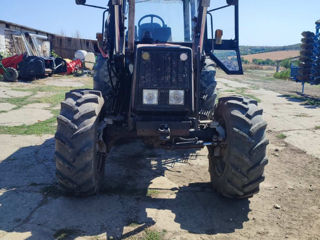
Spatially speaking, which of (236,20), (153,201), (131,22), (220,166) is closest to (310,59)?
(236,20)

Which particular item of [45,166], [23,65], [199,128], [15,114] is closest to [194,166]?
[199,128]

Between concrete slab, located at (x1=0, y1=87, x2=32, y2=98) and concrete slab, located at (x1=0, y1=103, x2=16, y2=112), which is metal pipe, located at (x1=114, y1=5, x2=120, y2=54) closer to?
concrete slab, located at (x1=0, y1=103, x2=16, y2=112)

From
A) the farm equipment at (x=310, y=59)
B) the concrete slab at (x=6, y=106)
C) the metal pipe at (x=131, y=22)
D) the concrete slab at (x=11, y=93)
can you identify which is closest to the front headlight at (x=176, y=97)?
the metal pipe at (x=131, y=22)

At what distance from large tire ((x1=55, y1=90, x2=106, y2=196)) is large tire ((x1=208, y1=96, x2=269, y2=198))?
1477 millimetres

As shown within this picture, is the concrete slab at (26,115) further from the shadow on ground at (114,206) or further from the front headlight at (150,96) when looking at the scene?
the front headlight at (150,96)

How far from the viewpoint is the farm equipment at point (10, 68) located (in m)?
13.6

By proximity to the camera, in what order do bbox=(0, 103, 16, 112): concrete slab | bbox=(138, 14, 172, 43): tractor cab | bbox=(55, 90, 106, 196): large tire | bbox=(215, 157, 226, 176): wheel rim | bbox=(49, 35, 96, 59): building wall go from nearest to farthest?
bbox=(55, 90, 106, 196): large tire
bbox=(215, 157, 226, 176): wheel rim
bbox=(138, 14, 172, 43): tractor cab
bbox=(0, 103, 16, 112): concrete slab
bbox=(49, 35, 96, 59): building wall

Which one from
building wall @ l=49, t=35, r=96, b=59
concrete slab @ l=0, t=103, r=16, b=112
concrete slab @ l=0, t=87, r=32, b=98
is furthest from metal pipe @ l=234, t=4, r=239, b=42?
building wall @ l=49, t=35, r=96, b=59

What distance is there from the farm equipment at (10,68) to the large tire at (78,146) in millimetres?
11852

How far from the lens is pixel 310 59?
14195mm

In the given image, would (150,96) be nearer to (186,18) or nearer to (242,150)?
(242,150)

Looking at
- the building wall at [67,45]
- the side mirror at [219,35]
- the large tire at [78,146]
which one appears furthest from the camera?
the building wall at [67,45]

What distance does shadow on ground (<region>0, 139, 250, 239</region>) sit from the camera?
9.74 feet

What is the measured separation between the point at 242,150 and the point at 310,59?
13.0 meters
